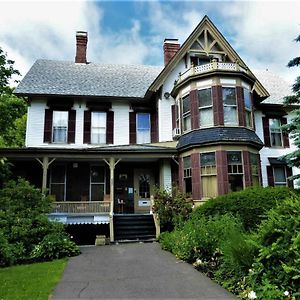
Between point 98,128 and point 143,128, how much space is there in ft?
8.58

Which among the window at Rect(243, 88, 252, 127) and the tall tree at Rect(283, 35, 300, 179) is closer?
the tall tree at Rect(283, 35, 300, 179)

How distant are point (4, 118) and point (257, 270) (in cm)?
1179

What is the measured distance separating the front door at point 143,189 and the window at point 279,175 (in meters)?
7.20

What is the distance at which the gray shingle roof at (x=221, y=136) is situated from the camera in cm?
1387

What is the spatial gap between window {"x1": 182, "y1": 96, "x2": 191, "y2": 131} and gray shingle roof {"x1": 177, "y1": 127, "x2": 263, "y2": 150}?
0.79m

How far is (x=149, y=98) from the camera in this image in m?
17.7

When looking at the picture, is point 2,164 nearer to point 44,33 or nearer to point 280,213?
point 44,33

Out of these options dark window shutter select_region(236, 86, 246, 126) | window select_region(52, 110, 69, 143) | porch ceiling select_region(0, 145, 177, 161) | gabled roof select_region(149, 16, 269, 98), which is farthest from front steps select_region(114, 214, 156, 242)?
gabled roof select_region(149, 16, 269, 98)

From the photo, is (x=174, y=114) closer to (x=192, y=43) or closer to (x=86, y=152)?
(x=192, y=43)

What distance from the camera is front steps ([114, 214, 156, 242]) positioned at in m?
13.2

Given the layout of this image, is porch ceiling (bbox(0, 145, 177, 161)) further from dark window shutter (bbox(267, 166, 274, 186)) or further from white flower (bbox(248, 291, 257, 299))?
white flower (bbox(248, 291, 257, 299))

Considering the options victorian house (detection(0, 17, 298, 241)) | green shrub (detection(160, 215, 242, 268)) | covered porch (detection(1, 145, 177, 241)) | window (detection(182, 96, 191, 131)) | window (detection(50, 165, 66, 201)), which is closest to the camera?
green shrub (detection(160, 215, 242, 268))

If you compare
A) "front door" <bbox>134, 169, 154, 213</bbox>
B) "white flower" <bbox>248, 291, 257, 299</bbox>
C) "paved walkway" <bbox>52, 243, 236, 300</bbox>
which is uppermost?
"front door" <bbox>134, 169, 154, 213</bbox>

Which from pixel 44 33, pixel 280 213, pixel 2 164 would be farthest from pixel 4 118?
pixel 280 213
